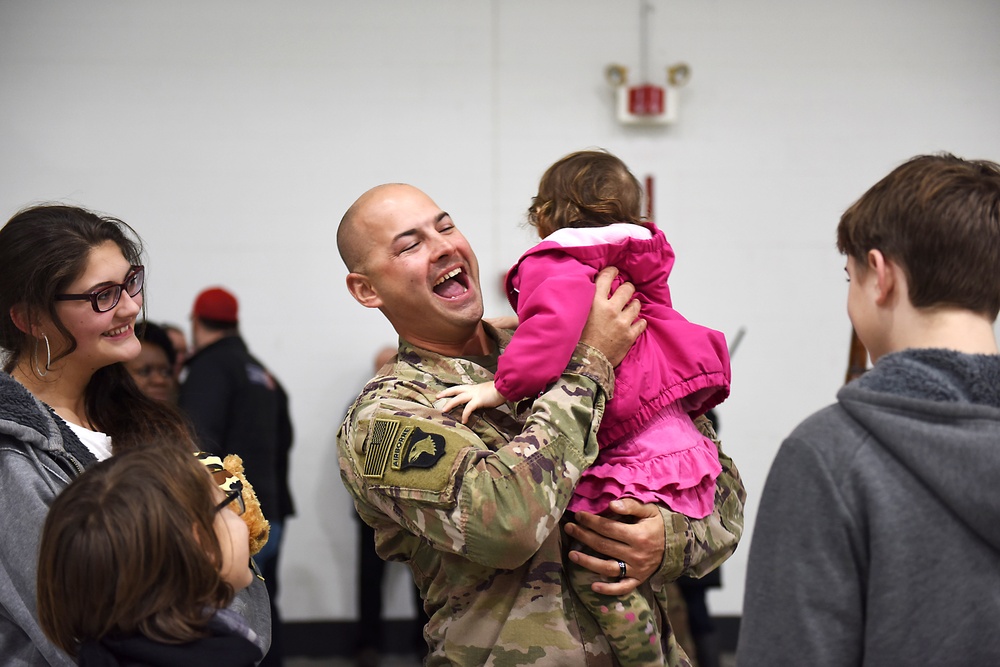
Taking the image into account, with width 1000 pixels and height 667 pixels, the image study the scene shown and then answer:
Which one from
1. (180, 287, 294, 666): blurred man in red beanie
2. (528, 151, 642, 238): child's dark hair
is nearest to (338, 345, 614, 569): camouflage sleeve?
(528, 151, 642, 238): child's dark hair

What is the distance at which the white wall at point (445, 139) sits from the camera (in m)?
4.80

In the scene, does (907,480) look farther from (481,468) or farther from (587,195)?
(587,195)

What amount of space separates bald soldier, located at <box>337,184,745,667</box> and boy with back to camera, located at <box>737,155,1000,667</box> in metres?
0.41

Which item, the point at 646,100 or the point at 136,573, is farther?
the point at 646,100

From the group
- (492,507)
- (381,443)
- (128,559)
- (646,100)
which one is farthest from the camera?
(646,100)

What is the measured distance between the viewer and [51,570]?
4.18ft

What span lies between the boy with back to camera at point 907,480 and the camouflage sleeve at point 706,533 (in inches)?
16.9

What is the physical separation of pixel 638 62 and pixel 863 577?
4.08 meters

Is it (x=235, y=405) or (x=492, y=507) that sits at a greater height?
(x=492, y=507)

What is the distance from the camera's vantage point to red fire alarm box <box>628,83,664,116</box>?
4738 millimetres

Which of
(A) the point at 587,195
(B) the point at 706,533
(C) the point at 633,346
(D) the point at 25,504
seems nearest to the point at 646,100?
(A) the point at 587,195

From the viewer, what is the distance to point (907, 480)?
3.74 feet

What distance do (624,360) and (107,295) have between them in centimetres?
97

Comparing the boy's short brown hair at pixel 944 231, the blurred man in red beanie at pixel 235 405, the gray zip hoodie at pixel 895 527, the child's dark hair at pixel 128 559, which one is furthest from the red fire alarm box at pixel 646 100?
the child's dark hair at pixel 128 559
